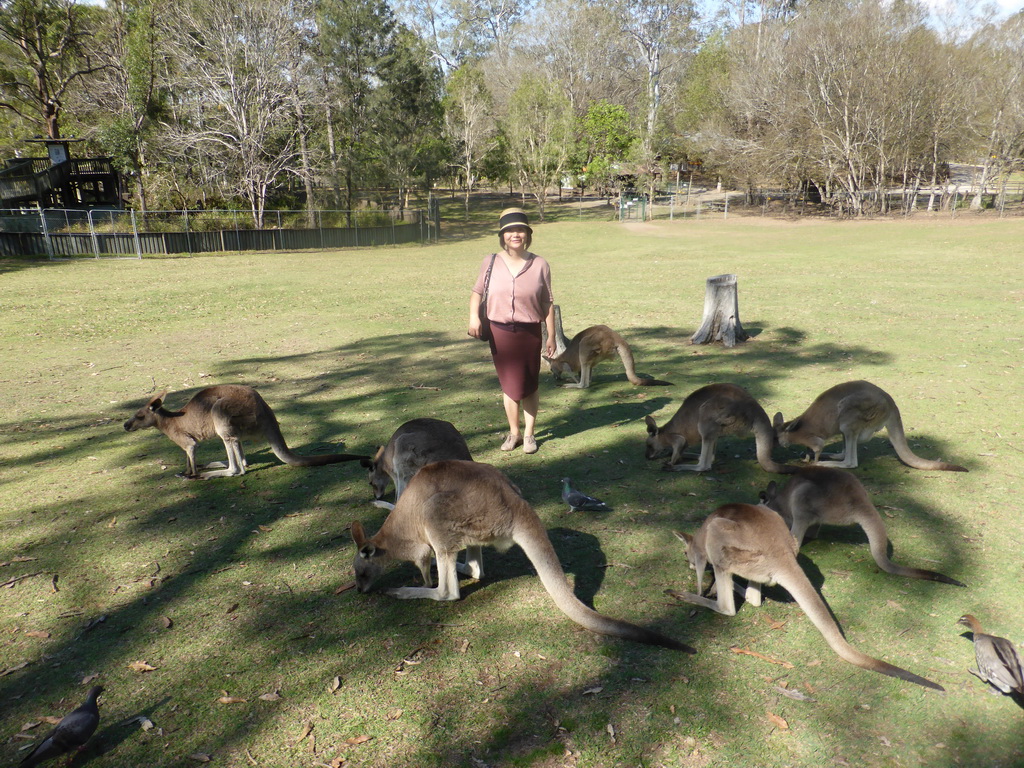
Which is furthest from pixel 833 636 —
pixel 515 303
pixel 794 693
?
pixel 515 303

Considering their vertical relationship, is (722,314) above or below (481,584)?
above

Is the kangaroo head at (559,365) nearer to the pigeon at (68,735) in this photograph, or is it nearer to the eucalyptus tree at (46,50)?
the pigeon at (68,735)

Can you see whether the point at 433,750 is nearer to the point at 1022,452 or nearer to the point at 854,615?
the point at 854,615

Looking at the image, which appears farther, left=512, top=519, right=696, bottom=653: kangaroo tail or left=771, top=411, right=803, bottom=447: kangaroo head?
left=771, top=411, right=803, bottom=447: kangaroo head

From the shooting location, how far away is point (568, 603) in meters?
3.36

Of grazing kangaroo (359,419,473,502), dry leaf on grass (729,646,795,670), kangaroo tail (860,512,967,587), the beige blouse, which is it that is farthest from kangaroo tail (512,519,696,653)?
the beige blouse

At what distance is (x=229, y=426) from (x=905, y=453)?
5.37 m

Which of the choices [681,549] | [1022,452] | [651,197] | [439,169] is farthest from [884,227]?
[681,549]

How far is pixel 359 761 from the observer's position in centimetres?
276

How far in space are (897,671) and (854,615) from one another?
2.02 ft

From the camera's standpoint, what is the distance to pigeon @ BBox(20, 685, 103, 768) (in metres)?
2.64

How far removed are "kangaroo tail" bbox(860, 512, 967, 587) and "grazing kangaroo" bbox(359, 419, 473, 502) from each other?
2471 mm

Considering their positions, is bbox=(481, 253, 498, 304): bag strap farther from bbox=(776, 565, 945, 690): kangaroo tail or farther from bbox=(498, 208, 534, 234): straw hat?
bbox=(776, 565, 945, 690): kangaroo tail

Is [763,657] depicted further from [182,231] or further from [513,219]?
[182,231]
